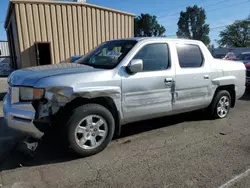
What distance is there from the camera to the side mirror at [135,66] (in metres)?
3.42

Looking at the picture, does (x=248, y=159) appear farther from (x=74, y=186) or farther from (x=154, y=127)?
(x=74, y=186)

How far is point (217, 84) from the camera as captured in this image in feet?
15.9

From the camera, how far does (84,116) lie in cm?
317

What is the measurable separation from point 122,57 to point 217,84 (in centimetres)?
241

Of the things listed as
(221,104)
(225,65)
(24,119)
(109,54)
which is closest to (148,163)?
(24,119)

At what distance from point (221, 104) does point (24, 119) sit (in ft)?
13.8

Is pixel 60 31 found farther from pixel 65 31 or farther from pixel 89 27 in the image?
pixel 89 27

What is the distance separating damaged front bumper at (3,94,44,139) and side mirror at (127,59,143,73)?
152 cm

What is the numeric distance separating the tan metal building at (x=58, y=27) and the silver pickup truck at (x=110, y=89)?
9049 millimetres

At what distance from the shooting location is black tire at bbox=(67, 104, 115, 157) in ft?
10.1

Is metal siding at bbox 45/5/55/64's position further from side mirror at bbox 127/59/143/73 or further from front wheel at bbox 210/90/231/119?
side mirror at bbox 127/59/143/73

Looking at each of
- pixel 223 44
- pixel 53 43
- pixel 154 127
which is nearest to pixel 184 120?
pixel 154 127

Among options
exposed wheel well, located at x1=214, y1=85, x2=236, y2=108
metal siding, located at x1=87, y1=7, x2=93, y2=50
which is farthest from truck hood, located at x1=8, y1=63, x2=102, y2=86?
metal siding, located at x1=87, y1=7, x2=93, y2=50

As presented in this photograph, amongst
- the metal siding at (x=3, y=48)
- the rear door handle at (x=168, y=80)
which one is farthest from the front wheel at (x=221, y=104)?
the metal siding at (x=3, y=48)
